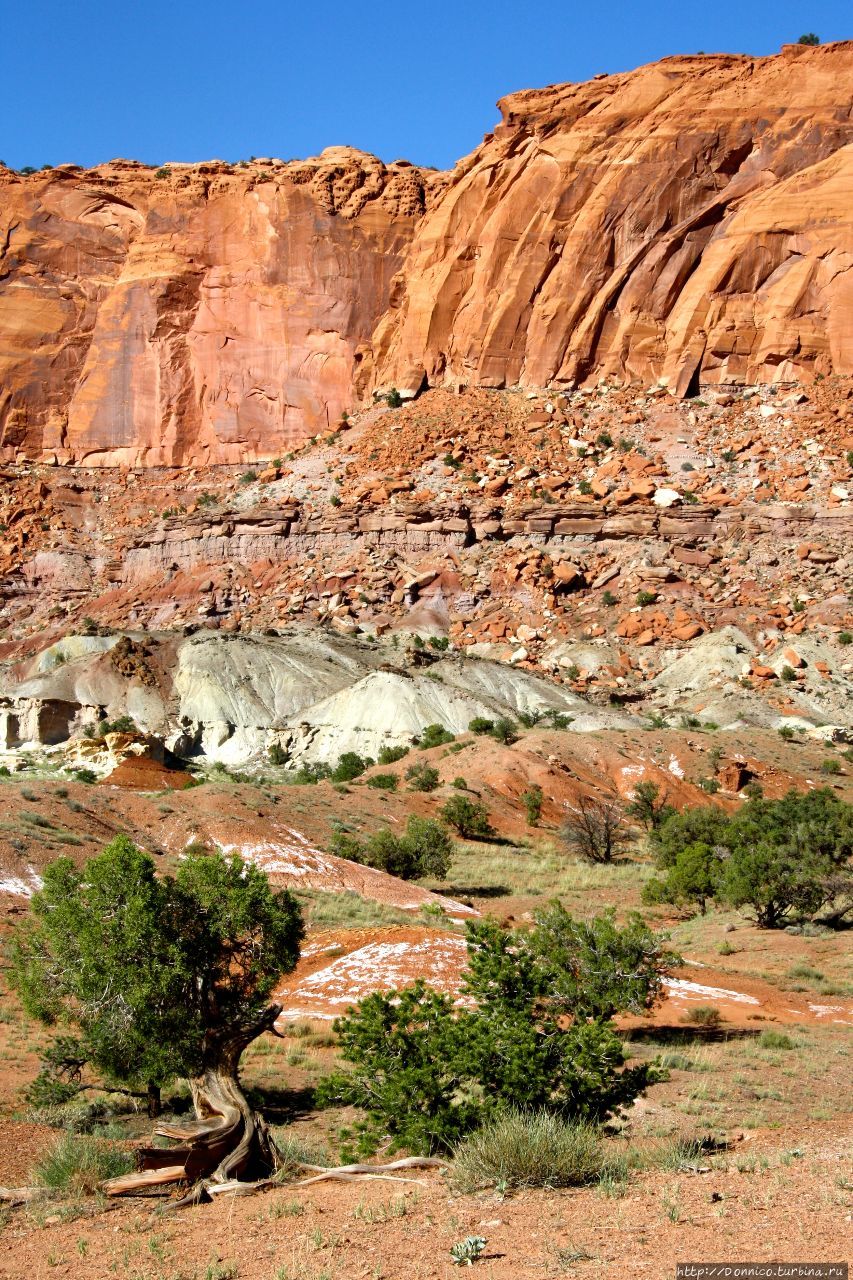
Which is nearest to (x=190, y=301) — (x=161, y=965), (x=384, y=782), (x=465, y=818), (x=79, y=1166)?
(x=384, y=782)

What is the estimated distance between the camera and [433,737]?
167 ft

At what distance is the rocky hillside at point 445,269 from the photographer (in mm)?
80500

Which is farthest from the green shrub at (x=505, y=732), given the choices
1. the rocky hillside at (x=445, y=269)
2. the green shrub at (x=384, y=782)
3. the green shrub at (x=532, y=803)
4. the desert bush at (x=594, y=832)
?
the rocky hillside at (x=445, y=269)

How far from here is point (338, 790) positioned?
4028cm

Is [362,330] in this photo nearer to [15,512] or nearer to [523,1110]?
[15,512]

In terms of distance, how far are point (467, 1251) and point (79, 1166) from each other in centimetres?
416

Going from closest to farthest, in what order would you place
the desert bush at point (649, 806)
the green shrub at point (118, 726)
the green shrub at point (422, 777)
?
the desert bush at point (649, 806) → the green shrub at point (422, 777) → the green shrub at point (118, 726)

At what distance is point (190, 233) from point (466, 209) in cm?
2167

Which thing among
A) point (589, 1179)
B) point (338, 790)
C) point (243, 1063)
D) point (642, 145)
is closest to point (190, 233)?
point (642, 145)

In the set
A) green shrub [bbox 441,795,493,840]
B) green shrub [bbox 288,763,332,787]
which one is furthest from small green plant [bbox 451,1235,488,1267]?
green shrub [bbox 288,763,332,787]

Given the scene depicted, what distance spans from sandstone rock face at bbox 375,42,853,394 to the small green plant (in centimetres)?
7592

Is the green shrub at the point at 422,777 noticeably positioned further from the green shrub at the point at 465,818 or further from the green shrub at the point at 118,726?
the green shrub at the point at 118,726

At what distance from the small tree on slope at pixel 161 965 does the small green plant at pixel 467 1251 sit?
377 centimetres

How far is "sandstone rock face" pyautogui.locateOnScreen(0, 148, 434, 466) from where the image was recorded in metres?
92.5
